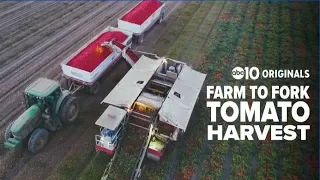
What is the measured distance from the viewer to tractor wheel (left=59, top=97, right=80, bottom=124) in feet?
55.6

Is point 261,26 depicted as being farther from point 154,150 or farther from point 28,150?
point 28,150

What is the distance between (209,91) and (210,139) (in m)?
4.59

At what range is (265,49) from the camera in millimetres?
26672

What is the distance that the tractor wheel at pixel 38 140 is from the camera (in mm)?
15625

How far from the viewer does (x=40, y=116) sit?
16.1 meters

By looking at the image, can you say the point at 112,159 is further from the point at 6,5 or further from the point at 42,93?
the point at 6,5

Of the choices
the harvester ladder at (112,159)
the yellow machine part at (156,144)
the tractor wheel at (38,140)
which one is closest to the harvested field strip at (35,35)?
the tractor wheel at (38,140)

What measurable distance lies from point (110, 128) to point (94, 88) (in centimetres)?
587

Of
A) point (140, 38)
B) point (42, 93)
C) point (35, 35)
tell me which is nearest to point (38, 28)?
point (35, 35)

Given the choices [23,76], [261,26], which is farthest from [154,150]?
[261,26]

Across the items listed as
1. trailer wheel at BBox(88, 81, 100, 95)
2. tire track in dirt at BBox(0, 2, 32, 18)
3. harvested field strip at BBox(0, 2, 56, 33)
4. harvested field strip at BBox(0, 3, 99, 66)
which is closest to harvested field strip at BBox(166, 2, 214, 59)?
trailer wheel at BBox(88, 81, 100, 95)

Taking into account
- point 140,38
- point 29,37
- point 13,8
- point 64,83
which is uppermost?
point 140,38

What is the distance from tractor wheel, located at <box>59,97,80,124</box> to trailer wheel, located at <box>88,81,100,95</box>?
2.24 meters

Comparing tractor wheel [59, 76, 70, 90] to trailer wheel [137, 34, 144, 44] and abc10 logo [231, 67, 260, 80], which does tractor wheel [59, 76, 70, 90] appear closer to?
trailer wheel [137, 34, 144, 44]
